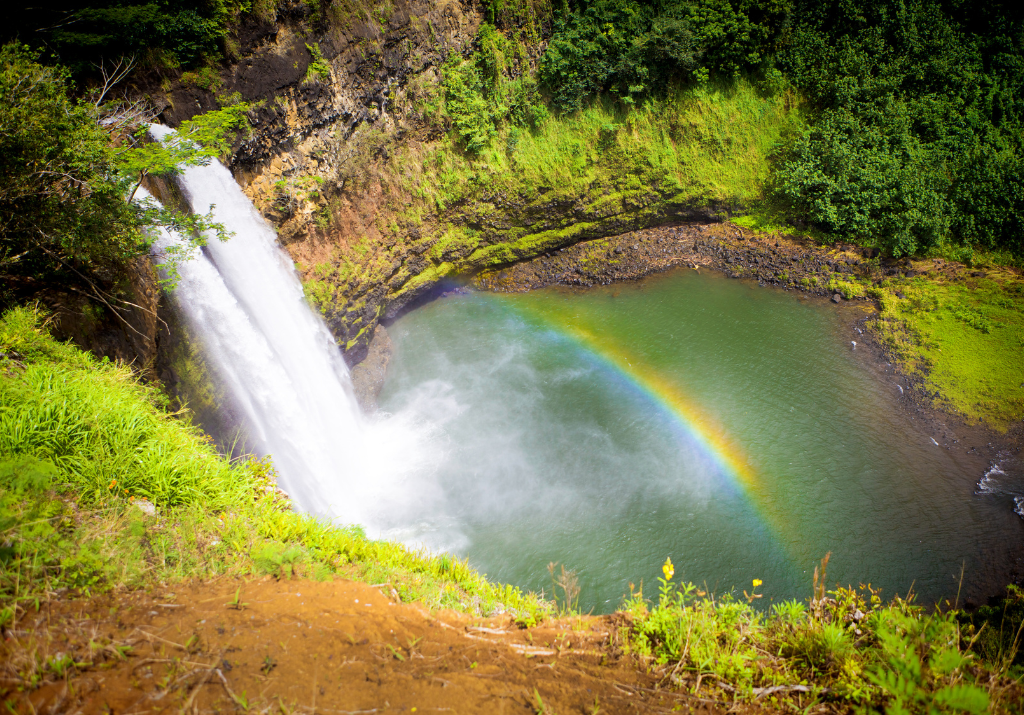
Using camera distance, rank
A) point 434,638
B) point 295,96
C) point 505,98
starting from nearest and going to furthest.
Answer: point 434,638 → point 295,96 → point 505,98

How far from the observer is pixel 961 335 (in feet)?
42.1

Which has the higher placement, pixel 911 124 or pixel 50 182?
pixel 911 124

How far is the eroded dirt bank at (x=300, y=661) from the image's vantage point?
10.7ft

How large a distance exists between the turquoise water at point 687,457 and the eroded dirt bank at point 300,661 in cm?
415

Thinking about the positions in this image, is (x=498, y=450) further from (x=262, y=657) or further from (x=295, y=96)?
(x=295, y=96)

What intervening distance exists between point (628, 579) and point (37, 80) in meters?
10.8

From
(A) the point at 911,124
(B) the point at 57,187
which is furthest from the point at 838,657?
(A) the point at 911,124

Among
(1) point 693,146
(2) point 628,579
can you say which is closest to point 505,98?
(1) point 693,146

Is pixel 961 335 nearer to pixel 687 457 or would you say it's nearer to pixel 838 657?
pixel 687 457

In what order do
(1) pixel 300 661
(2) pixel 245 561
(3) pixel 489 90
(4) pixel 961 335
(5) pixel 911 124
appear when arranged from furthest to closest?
(3) pixel 489 90 → (5) pixel 911 124 → (4) pixel 961 335 → (2) pixel 245 561 → (1) pixel 300 661

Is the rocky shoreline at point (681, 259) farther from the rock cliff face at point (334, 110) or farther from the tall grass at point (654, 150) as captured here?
the rock cliff face at point (334, 110)

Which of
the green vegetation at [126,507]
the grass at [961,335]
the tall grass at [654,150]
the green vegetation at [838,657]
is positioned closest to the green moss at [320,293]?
the green vegetation at [126,507]

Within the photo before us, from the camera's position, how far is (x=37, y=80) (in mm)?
6203

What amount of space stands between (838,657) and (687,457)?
6.92 meters
